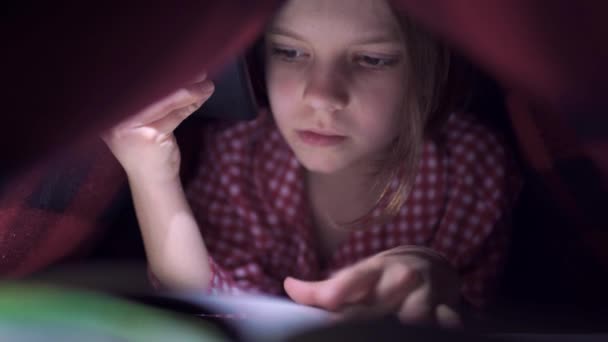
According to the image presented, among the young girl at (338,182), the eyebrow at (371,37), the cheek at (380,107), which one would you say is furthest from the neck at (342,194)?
the eyebrow at (371,37)

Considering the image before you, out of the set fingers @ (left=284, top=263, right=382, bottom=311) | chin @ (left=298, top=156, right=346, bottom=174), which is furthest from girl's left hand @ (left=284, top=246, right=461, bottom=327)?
chin @ (left=298, top=156, right=346, bottom=174)

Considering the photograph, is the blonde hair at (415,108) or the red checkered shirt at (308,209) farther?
the red checkered shirt at (308,209)

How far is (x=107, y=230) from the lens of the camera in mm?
812

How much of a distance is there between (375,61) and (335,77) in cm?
6

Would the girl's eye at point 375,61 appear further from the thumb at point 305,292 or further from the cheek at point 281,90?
the thumb at point 305,292

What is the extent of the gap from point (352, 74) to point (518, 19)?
0.28 metres

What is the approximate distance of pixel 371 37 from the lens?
2.11 ft

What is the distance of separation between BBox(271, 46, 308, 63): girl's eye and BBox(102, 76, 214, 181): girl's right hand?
0.10 metres

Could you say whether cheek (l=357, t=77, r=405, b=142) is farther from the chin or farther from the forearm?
the forearm

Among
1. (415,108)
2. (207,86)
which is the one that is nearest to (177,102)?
(207,86)

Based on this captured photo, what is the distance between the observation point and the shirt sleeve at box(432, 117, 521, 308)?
0.84 meters

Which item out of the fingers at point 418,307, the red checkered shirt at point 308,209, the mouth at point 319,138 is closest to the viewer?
the fingers at point 418,307

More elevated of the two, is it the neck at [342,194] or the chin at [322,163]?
the chin at [322,163]

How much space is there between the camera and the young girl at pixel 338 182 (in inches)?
25.2
